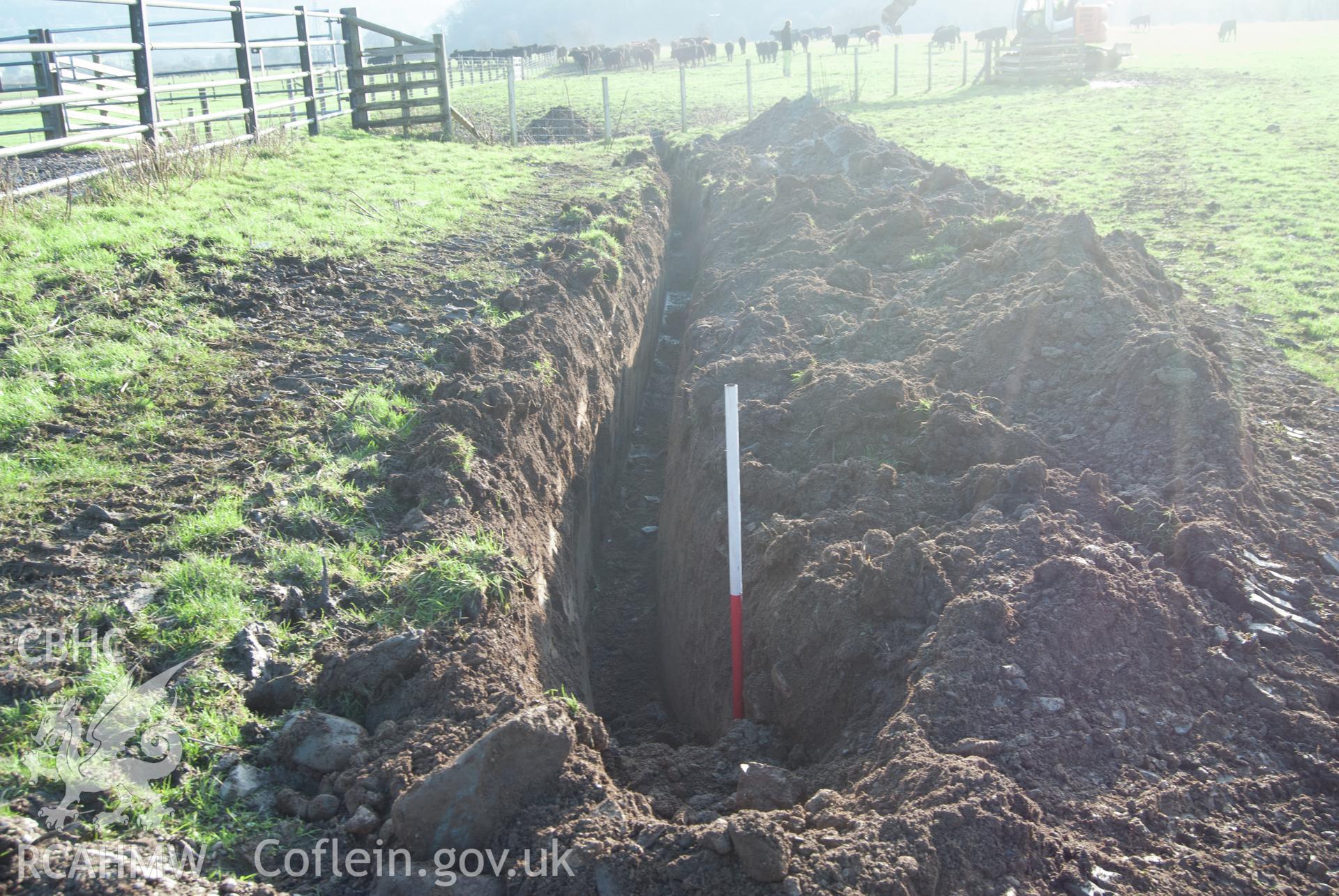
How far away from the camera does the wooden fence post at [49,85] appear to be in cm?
1088

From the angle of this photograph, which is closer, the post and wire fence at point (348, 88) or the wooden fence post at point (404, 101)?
the post and wire fence at point (348, 88)

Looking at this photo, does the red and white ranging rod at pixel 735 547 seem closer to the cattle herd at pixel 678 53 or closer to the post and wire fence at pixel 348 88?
the post and wire fence at pixel 348 88

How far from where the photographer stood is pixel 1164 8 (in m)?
85.9

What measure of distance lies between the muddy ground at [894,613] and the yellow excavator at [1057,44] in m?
23.3

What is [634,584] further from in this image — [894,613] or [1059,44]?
[1059,44]

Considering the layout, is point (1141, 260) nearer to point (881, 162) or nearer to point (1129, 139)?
point (881, 162)

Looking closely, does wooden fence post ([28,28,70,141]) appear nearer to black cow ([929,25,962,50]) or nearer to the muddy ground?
the muddy ground

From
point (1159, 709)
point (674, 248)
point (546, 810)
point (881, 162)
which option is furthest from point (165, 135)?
point (1159, 709)

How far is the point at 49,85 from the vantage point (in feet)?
39.4

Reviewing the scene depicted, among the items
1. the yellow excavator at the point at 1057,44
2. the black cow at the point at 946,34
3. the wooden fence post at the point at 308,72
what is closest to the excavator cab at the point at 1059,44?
the yellow excavator at the point at 1057,44

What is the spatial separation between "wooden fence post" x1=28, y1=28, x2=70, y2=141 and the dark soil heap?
8708 mm

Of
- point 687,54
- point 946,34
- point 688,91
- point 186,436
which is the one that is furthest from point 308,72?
point 946,34

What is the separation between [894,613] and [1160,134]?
58.8ft

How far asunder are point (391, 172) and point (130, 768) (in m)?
10.8
